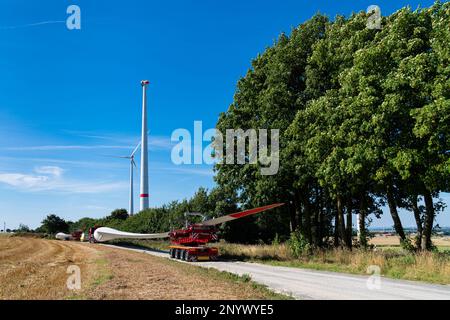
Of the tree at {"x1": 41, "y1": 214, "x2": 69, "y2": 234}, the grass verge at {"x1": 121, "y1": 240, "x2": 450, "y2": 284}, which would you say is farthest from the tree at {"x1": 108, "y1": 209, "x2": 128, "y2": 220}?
the grass verge at {"x1": 121, "y1": 240, "x2": 450, "y2": 284}

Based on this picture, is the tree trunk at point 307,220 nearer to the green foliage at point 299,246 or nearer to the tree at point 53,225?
the green foliage at point 299,246

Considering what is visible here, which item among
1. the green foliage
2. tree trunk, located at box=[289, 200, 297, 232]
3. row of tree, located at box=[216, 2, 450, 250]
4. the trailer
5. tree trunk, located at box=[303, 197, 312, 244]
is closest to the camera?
row of tree, located at box=[216, 2, 450, 250]

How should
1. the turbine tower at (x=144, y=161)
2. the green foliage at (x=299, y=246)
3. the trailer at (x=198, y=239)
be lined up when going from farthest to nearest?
the turbine tower at (x=144, y=161), the trailer at (x=198, y=239), the green foliage at (x=299, y=246)

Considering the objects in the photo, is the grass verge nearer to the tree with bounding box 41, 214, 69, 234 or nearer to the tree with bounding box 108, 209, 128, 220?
the tree with bounding box 108, 209, 128, 220

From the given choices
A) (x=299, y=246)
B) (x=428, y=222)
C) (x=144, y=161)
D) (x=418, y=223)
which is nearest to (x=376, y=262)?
(x=428, y=222)

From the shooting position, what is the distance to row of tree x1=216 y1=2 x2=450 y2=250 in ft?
66.2

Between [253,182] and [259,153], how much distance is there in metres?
2.76

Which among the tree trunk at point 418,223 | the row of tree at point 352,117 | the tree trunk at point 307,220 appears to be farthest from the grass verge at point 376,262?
the row of tree at point 352,117

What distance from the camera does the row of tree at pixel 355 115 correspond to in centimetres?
2019

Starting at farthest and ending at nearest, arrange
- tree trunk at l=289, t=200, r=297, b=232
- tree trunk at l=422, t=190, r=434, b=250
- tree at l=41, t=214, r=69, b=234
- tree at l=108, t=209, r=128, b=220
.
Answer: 1. tree at l=41, t=214, r=69, b=234
2. tree at l=108, t=209, r=128, b=220
3. tree trunk at l=289, t=200, r=297, b=232
4. tree trunk at l=422, t=190, r=434, b=250

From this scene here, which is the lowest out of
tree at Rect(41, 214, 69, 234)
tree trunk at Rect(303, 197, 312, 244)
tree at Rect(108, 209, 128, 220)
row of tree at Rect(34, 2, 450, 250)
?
tree at Rect(41, 214, 69, 234)

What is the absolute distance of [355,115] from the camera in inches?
879

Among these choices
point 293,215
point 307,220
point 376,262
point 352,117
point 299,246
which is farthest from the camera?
point 293,215

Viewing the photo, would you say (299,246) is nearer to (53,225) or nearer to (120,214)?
(120,214)
